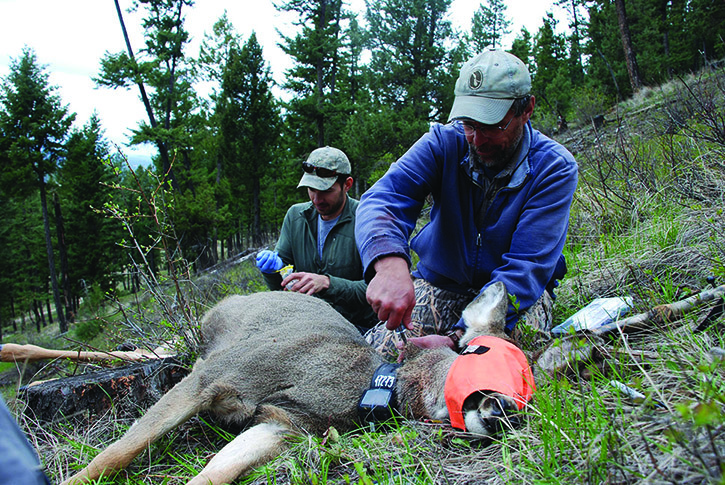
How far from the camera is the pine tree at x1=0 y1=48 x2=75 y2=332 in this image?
22.1 metres

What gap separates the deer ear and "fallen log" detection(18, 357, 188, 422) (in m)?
2.36

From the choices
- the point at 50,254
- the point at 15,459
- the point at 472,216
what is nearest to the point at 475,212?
the point at 472,216

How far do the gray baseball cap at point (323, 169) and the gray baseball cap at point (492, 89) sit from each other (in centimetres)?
192

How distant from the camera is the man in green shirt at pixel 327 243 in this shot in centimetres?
429

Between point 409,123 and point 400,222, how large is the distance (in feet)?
56.6

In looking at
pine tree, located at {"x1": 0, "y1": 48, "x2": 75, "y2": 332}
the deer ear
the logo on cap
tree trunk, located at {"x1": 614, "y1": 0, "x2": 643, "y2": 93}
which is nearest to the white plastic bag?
the deer ear

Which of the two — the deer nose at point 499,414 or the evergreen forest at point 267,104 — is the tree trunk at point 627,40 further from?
the deer nose at point 499,414

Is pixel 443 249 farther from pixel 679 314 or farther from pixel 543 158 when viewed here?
pixel 679 314

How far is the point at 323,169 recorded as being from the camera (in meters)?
4.57

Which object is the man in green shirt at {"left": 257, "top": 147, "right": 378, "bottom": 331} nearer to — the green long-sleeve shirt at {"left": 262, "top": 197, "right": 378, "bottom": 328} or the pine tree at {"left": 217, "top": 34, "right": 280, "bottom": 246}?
the green long-sleeve shirt at {"left": 262, "top": 197, "right": 378, "bottom": 328}

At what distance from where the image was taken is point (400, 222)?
9.62 ft

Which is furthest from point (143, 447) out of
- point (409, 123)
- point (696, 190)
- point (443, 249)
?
point (409, 123)

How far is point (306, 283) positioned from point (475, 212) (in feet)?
5.31

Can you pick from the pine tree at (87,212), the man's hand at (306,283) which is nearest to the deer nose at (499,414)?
the man's hand at (306,283)
